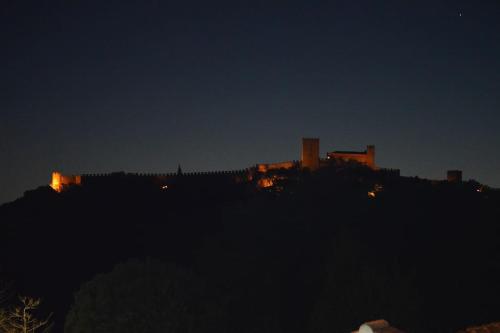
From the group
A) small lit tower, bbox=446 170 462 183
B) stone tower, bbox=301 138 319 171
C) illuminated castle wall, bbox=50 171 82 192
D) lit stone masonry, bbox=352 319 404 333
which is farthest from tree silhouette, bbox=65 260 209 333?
small lit tower, bbox=446 170 462 183

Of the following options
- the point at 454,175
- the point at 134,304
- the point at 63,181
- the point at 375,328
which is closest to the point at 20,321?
the point at 134,304

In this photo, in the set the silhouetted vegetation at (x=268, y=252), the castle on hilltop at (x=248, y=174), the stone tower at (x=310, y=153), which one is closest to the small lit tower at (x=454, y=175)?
the silhouetted vegetation at (x=268, y=252)

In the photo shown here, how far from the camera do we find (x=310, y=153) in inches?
2160

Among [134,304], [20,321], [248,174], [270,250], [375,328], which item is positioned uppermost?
[248,174]

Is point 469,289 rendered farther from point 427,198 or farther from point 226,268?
point 427,198

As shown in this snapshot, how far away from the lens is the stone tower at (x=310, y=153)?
54.7m

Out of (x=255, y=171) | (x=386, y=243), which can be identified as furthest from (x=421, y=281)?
(x=255, y=171)

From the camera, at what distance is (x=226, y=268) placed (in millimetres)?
29578

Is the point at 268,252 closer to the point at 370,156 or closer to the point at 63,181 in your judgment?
the point at 63,181

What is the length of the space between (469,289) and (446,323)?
Result: 230 inches

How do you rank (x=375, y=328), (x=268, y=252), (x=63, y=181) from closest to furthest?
1. (x=375, y=328)
2. (x=268, y=252)
3. (x=63, y=181)

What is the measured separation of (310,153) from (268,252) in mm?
22852

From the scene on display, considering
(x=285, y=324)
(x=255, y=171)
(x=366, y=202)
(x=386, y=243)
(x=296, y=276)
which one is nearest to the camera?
(x=285, y=324)

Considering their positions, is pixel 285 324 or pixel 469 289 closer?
pixel 285 324
